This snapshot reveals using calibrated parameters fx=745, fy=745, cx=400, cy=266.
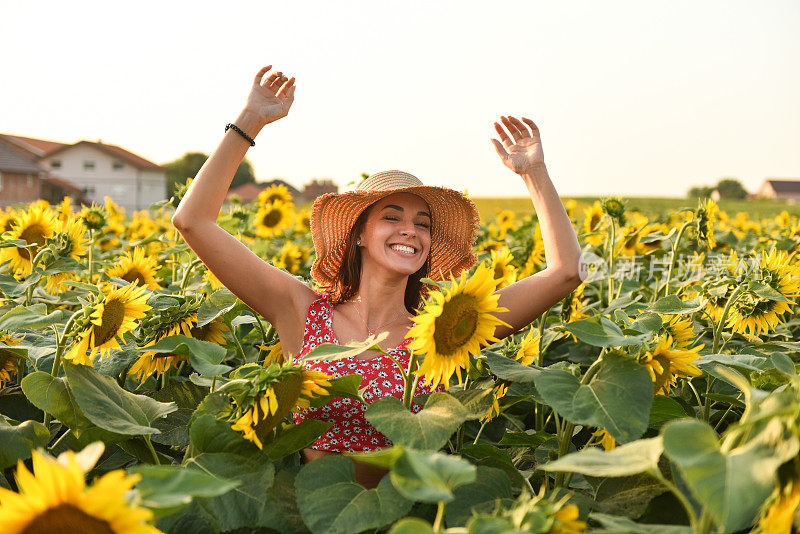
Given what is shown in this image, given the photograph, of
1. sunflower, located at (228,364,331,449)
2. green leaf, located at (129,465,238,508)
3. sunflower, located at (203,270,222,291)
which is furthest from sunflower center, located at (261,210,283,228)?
green leaf, located at (129,465,238,508)

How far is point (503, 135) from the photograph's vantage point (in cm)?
214

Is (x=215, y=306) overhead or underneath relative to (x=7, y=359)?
overhead

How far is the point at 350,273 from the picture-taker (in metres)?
2.34

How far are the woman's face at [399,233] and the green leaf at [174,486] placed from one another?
1.29m

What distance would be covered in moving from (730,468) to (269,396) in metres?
0.69

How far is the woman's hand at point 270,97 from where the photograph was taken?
1.91 metres

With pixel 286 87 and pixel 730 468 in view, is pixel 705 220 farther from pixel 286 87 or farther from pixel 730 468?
pixel 730 468

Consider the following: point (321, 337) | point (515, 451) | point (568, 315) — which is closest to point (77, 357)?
point (321, 337)

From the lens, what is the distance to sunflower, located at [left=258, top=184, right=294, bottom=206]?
190 inches

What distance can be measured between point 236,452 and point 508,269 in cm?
169

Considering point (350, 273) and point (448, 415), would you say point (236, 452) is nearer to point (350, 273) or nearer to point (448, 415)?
point (448, 415)

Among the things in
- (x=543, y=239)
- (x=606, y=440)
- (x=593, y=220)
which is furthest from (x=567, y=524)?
(x=593, y=220)

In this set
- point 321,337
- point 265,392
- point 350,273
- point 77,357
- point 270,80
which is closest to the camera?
point 265,392

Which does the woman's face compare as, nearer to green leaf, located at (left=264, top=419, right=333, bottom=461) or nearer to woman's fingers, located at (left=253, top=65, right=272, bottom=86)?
woman's fingers, located at (left=253, top=65, right=272, bottom=86)
